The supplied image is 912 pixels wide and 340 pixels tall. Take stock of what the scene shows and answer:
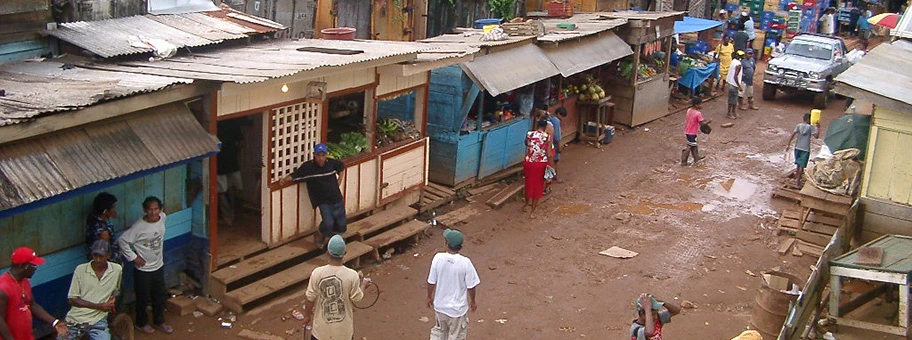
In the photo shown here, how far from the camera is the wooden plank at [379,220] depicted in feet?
38.9

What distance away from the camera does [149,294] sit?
9188mm

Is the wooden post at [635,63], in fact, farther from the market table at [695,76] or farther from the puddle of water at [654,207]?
the puddle of water at [654,207]

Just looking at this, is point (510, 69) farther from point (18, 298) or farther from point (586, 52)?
point (18, 298)

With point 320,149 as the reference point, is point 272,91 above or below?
above

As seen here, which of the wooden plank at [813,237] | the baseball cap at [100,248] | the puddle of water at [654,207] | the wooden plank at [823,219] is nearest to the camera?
the baseball cap at [100,248]

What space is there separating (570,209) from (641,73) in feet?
23.2

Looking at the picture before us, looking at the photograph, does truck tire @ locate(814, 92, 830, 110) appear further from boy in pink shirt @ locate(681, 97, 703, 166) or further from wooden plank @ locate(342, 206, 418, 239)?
wooden plank @ locate(342, 206, 418, 239)

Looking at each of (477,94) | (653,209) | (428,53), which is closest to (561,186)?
(653,209)

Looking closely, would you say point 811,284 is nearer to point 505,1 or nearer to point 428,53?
point 428,53

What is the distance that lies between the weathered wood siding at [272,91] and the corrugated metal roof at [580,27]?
5.17 meters

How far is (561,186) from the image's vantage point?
15797 mm

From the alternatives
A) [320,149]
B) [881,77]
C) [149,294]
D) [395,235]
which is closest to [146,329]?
[149,294]

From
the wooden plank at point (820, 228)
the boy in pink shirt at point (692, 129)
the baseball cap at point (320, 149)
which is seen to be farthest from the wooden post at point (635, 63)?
the baseball cap at point (320, 149)

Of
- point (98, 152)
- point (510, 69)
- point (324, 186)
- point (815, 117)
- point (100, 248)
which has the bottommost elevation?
point (324, 186)
